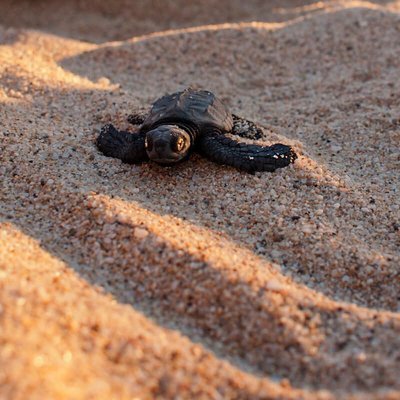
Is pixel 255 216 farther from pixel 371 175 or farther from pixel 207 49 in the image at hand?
pixel 207 49

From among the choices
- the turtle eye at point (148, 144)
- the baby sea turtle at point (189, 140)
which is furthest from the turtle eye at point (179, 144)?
the turtle eye at point (148, 144)

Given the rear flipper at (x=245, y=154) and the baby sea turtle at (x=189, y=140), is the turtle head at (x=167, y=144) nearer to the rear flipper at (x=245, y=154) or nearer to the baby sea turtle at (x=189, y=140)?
the baby sea turtle at (x=189, y=140)

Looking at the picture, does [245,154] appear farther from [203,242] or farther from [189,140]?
[203,242]

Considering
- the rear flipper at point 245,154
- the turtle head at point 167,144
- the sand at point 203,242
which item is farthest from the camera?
the rear flipper at point 245,154

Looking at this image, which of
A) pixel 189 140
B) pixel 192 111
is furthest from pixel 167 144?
pixel 192 111

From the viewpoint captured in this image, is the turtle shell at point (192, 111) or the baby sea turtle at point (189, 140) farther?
the turtle shell at point (192, 111)

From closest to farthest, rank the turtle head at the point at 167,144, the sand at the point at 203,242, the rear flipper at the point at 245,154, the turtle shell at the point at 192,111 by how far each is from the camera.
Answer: the sand at the point at 203,242
the turtle head at the point at 167,144
the rear flipper at the point at 245,154
the turtle shell at the point at 192,111

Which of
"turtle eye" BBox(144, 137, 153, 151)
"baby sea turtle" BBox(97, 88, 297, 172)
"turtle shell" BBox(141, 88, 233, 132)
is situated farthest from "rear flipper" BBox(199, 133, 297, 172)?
"turtle eye" BBox(144, 137, 153, 151)
